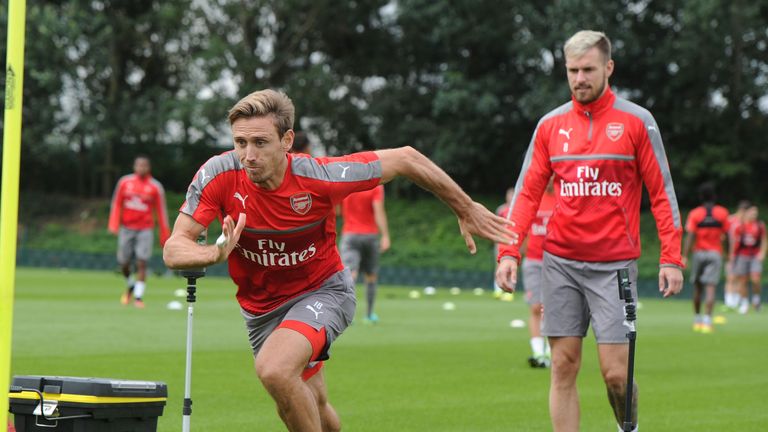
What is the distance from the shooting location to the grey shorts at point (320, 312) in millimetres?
6418

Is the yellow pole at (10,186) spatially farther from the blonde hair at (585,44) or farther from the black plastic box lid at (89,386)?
the blonde hair at (585,44)

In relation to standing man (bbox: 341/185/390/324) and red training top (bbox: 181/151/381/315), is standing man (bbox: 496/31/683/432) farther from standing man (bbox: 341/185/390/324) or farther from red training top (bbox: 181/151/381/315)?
standing man (bbox: 341/185/390/324)

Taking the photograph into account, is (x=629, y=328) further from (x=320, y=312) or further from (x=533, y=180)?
(x=320, y=312)

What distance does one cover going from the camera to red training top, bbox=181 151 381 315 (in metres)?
6.21

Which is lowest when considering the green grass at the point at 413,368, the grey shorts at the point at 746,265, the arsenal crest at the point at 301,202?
the green grass at the point at 413,368

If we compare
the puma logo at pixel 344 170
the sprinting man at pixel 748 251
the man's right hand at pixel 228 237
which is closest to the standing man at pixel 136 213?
the sprinting man at pixel 748 251

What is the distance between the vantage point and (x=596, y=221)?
288 inches

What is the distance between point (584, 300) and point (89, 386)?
3.04m

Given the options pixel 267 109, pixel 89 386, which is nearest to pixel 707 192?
pixel 267 109

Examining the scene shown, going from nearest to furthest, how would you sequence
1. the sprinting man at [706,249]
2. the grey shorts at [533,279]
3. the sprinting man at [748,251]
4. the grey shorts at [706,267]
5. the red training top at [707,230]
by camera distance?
the grey shorts at [533,279] < the sprinting man at [706,249] < the grey shorts at [706,267] < the red training top at [707,230] < the sprinting man at [748,251]

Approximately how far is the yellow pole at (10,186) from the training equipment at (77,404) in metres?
1.17

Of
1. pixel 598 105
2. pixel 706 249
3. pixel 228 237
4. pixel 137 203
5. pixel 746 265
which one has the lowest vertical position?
pixel 746 265

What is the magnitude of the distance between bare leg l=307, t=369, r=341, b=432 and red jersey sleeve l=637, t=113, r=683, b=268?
2171 mm

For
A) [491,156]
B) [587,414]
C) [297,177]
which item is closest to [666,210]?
[297,177]
